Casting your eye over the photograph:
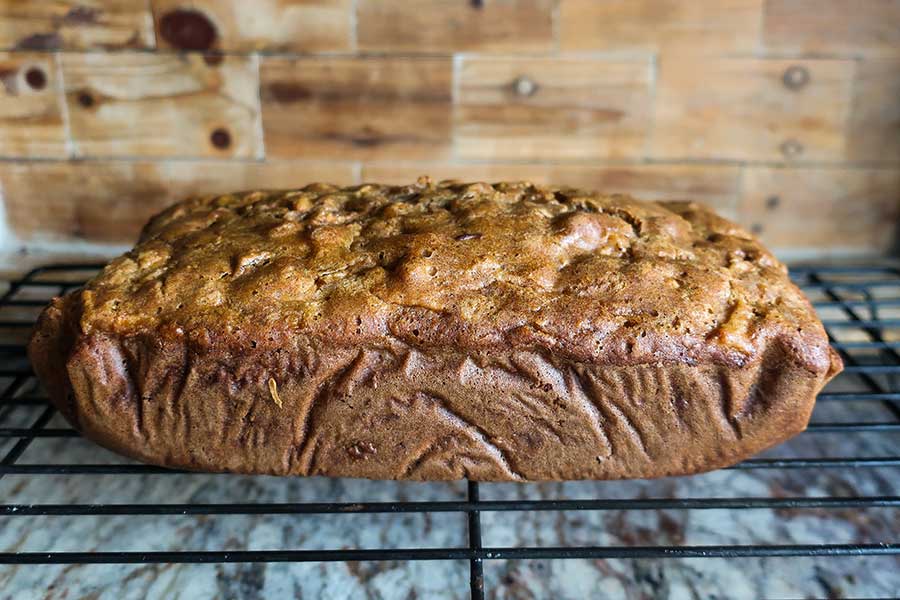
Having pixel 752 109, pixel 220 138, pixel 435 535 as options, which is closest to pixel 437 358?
pixel 435 535

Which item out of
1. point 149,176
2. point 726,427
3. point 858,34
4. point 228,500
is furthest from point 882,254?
Answer: point 149,176

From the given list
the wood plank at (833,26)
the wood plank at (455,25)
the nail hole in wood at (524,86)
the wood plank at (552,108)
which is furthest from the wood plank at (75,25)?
the wood plank at (833,26)

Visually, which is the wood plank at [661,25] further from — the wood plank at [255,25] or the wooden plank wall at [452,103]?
the wood plank at [255,25]

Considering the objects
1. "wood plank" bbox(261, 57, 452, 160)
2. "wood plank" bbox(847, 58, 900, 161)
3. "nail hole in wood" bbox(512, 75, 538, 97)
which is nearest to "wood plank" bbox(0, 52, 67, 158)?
"wood plank" bbox(261, 57, 452, 160)

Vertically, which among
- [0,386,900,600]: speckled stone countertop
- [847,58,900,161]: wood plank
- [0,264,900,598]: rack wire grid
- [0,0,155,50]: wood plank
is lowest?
[0,386,900,600]: speckled stone countertop

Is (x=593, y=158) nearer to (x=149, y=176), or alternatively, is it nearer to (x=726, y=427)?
(x=726, y=427)

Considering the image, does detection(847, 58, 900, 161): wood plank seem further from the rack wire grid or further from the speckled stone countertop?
the speckled stone countertop
